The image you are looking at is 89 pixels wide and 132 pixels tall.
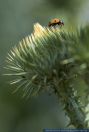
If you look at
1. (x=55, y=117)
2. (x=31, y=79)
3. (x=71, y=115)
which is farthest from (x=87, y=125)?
(x=55, y=117)

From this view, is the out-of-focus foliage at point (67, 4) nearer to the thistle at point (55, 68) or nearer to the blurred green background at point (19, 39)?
the blurred green background at point (19, 39)

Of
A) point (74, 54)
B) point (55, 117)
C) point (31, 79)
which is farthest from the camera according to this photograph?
point (55, 117)

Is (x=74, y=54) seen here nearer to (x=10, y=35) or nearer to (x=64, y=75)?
(x=64, y=75)

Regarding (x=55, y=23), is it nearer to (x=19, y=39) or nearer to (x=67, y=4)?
(x=19, y=39)

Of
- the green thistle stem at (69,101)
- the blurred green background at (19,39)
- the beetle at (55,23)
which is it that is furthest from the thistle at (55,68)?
the blurred green background at (19,39)

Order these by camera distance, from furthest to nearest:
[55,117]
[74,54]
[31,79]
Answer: [55,117] → [31,79] → [74,54]

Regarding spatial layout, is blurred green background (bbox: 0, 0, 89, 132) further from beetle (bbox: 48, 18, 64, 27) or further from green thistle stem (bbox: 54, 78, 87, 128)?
green thistle stem (bbox: 54, 78, 87, 128)

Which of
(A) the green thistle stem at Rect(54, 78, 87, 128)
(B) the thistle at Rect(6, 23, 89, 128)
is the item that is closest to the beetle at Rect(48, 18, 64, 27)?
(B) the thistle at Rect(6, 23, 89, 128)
